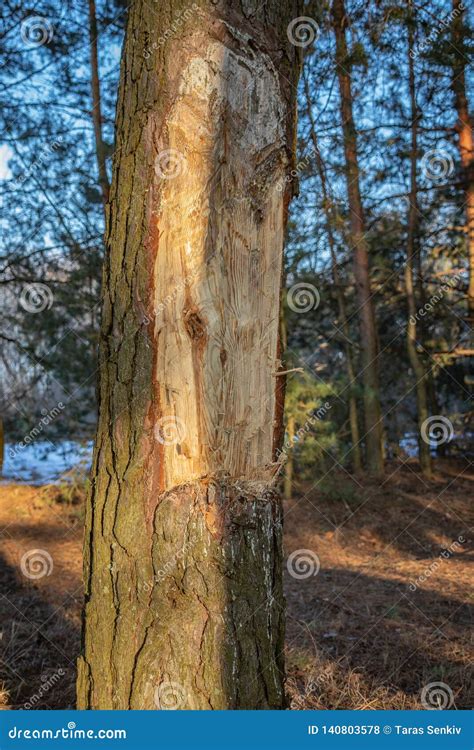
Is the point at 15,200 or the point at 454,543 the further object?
the point at 15,200

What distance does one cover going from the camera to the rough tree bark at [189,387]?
1989 mm

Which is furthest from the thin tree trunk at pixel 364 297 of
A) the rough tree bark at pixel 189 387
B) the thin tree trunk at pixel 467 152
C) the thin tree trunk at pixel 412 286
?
the rough tree bark at pixel 189 387

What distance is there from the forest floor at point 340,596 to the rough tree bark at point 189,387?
720 millimetres

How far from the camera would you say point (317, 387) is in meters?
8.63

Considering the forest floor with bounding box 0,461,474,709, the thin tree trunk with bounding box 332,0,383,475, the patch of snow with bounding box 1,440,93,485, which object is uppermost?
the thin tree trunk with bounding box 332,0,383,475

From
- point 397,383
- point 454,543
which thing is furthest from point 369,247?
point 454,543

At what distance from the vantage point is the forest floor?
3.22 meters

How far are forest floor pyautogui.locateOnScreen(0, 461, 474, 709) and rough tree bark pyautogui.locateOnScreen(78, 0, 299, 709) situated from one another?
2.36 feet

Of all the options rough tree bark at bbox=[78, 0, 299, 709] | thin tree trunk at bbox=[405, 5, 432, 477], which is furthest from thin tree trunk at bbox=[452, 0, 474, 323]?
rough tree bark at bbox=[78, 0, 299, 709]

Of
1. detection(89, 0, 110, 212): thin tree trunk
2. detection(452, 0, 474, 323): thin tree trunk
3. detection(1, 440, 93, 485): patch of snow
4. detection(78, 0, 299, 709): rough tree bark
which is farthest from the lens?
detection(452, 0, 474, 323): thin tree trunk

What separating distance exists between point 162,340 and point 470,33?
803cm

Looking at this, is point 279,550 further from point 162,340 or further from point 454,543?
point 454,543

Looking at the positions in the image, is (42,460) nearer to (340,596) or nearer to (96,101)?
(96,101)

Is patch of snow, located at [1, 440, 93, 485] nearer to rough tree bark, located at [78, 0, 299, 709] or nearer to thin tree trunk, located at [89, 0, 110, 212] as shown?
thin tree trunk, located at [89, 0, 110, 212]
